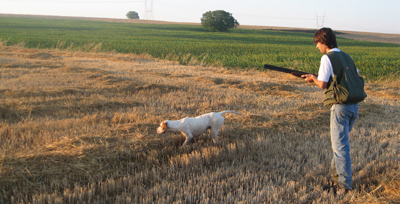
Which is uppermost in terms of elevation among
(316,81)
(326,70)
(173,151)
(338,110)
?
(326,70)

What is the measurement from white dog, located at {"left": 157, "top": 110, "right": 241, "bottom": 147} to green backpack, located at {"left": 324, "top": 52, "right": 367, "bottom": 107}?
2132 mm

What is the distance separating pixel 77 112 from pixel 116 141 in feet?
8.94

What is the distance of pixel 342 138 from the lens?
3.79 m

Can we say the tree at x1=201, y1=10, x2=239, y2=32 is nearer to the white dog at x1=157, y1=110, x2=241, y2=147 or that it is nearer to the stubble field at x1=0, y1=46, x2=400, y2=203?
the stubble field at x1=0, y1=46, x2=400, y2=203

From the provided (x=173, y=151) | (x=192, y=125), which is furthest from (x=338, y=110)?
(x=173, y=151)

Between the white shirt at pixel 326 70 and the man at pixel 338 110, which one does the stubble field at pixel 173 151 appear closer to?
the man at pixel 338 110

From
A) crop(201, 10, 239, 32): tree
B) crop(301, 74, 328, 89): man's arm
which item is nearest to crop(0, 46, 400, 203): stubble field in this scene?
crop(301, 74, 328, 89): man's arm

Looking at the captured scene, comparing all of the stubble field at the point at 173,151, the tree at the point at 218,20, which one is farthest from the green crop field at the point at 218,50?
the tree at the point at 218,20

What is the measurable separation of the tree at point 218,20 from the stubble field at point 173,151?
57.6 metres

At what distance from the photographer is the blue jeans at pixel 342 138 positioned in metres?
3.78

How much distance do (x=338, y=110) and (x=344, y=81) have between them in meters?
0.38

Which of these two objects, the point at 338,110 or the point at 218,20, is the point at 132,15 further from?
the point at 338,110

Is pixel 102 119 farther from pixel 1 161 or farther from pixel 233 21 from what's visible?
pixel 233 21

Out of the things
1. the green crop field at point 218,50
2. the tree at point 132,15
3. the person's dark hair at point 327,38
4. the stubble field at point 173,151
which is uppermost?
the tree at point 132,15
